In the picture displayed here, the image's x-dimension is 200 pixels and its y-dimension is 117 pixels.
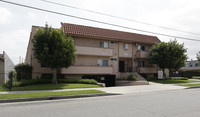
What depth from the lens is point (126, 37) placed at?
2617cm

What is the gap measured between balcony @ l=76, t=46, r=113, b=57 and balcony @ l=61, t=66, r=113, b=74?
1.88 meters

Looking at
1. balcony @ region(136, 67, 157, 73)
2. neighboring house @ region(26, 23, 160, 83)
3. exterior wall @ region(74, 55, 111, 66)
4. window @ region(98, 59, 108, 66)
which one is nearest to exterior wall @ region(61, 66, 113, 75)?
neighboring house @ region(26, 23, 160, 83)

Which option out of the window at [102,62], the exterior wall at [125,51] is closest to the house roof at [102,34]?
the exterior wall at [125,51]

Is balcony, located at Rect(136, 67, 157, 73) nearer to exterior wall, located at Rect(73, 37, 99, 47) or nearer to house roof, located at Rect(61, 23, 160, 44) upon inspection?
house roof, located at Rect(61, 23, 160, 44)

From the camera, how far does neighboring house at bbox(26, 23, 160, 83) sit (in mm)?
20994

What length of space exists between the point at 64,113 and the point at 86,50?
15.7m

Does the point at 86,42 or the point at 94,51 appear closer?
the point at 94,51

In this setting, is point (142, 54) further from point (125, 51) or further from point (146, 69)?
point (125, 51)

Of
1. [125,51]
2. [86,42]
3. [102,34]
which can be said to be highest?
[102,34]

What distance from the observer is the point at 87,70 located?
69.4 feet

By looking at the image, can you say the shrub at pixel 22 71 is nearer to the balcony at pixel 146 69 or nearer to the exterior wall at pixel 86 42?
the exterior wall at pixel 86 42

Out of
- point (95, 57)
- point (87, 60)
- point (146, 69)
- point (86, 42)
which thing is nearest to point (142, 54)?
point (146, 69)

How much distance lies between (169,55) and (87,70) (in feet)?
41.7

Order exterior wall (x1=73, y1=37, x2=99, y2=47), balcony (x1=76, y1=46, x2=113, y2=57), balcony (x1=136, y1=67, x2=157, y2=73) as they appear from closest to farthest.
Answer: balcony (x1=76, y1=46, x2=113, y2=57)
exterior wall (x1=73, y1=37, x2=99, y2=47)
balcony (x1=136, y1=67, x2=157, y2=73)
